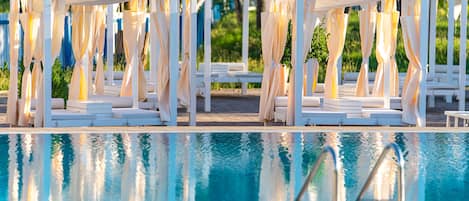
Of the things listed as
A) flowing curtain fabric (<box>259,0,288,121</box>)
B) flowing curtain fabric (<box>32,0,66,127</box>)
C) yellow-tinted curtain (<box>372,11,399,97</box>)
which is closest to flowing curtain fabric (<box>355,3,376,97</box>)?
yellow-tinted curtain (<box>372,11,399,97</box>)

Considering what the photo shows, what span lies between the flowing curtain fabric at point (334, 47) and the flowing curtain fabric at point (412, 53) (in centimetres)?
158

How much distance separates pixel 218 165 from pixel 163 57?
406 cm

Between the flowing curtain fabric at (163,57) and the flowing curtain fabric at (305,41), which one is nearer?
the flowing curtain fabric at (163,57)

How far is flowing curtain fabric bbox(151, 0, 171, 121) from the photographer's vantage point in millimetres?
14469

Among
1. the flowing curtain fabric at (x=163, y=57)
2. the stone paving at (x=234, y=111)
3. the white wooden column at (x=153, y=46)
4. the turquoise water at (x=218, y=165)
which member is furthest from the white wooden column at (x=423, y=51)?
the white wooden column at (x=153, y=46)

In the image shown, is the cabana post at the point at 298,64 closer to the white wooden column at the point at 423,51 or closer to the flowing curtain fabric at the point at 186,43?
the white wooden column at the point at 423,51

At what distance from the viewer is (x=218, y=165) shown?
11.0 m

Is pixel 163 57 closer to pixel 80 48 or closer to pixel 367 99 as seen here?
pixel 80 48

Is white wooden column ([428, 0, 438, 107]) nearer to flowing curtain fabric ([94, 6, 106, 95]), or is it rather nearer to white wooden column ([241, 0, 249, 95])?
white wooden column ([241, 0, 249, 95])

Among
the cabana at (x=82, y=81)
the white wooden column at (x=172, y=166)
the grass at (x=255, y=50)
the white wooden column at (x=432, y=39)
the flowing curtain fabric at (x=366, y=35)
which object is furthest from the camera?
the white wooden column at (x=432, y=39)

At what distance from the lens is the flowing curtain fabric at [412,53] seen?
14.8 m

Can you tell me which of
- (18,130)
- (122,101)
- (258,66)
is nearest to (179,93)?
(122,101)

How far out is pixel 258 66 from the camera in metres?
28.2

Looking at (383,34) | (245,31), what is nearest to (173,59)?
(383,34)
